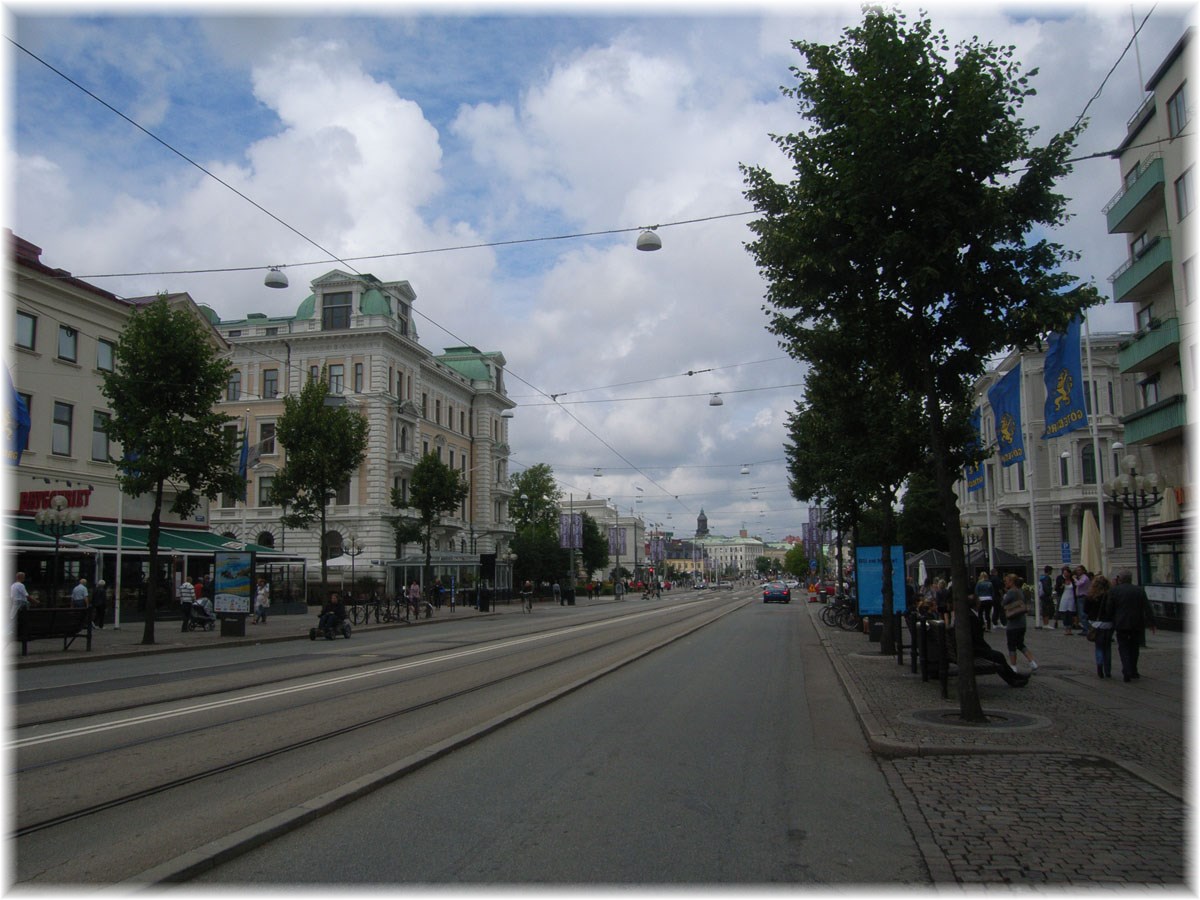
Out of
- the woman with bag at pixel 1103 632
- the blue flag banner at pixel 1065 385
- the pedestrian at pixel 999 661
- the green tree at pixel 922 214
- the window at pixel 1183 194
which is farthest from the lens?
the window at pixel 1183 194

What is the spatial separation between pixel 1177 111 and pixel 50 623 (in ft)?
110

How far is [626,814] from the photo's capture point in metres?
6.94

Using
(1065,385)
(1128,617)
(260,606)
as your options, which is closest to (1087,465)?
(1065,385)

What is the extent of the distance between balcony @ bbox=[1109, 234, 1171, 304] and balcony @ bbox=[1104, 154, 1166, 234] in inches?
42.3

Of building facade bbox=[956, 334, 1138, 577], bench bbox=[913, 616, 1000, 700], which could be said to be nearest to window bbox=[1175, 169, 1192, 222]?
building facade bbox=[956, 334, 1138, 577]

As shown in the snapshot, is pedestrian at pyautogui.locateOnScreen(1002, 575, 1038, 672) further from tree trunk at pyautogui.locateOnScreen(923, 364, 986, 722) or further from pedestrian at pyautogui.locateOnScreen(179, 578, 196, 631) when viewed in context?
pedestrian at pyautogui.locateOnScreen(179, 578, 196, 631)

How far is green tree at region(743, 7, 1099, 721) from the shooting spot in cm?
1040

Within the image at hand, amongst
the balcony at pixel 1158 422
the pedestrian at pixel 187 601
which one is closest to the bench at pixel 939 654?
the balcony at pixel 1158 422

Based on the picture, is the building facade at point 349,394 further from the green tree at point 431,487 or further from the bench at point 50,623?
the bench at point 50,623

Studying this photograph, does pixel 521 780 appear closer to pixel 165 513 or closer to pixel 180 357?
pixel 180 357

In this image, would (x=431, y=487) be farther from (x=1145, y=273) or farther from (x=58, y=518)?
(x=1145, y=273)

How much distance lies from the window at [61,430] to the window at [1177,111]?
3778 centimetres

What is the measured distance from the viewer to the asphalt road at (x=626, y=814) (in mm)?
5590

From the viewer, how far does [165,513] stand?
132 feet
